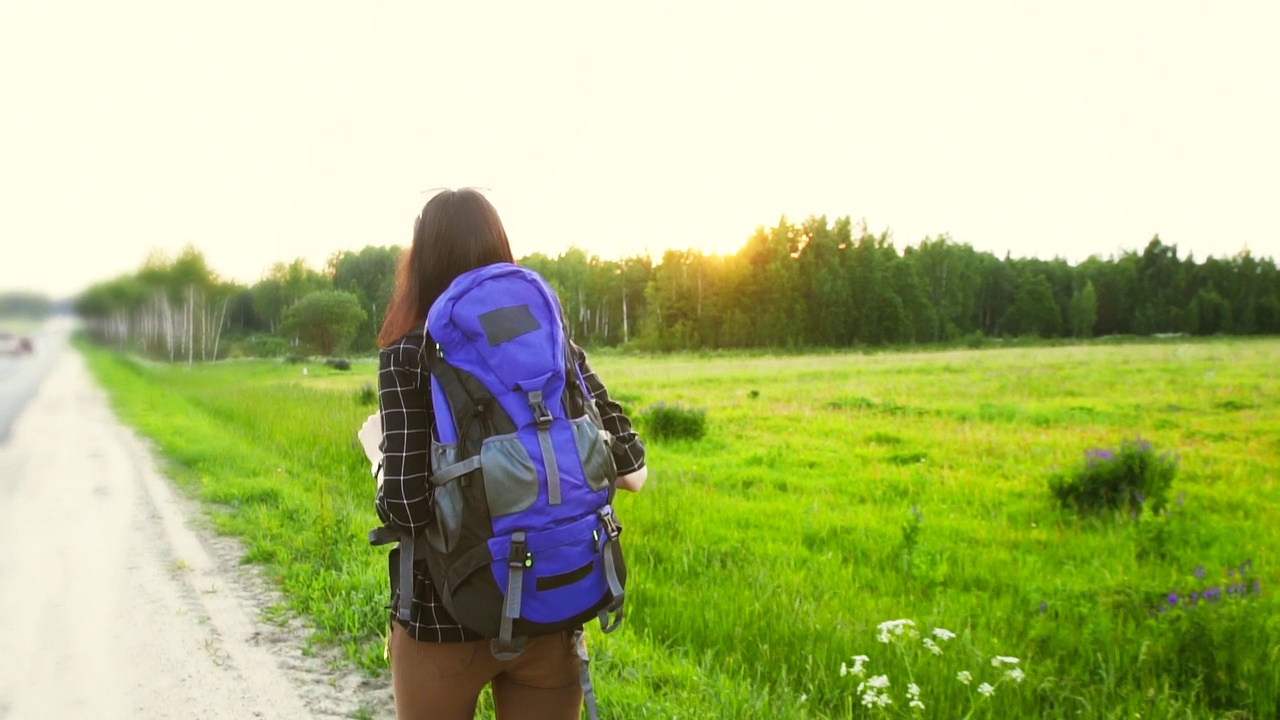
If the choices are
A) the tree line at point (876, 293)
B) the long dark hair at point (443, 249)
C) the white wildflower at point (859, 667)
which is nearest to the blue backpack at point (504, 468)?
the long dark hair at point (443, 249)

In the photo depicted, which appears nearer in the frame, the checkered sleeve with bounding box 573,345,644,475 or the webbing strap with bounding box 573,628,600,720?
the webbing strap with bounding box 573,628,600,720

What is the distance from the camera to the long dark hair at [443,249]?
6.04ft

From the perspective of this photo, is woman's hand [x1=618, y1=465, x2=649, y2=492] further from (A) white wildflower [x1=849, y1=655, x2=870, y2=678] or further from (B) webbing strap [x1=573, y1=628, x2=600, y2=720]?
(A) white wildflower [x1=849, y1=655, x2=870, y2=678]

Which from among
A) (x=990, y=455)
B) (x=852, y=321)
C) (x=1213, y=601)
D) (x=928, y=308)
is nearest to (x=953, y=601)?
(x=1213, y=601)

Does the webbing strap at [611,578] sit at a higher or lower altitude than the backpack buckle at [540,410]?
lower

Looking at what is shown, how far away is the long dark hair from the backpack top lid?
133 mm

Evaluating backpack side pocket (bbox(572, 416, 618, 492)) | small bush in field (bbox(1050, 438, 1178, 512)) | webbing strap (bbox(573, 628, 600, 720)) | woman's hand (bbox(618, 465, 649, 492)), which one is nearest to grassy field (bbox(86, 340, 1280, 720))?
small bush in field (bbox(1050, 438, 1178, 512))

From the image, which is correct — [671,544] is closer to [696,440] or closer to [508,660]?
[508,660]

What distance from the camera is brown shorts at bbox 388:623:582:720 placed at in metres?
1.81

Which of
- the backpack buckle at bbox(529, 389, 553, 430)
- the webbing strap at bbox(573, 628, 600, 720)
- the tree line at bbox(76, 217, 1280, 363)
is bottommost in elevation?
the webbing strap at bbox(573, 628, 600, 720)

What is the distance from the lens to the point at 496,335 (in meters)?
1.65

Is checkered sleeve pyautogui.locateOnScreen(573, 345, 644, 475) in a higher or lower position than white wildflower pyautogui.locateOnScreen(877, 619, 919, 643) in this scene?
higher

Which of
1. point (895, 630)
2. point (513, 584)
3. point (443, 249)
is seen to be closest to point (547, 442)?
point (513, 584)

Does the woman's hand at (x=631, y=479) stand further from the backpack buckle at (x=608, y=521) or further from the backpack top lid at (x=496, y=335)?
the backpack top lid at (x=496, y=335)
